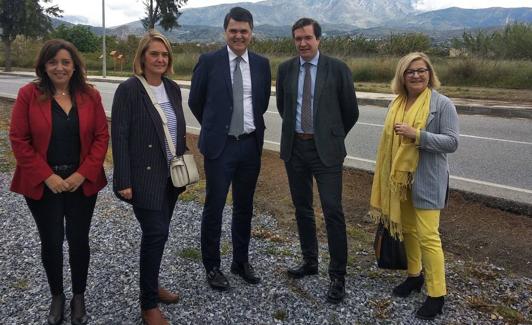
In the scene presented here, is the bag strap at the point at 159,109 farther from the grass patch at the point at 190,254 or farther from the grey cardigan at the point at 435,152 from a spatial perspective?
the grey cardigan at the point at 435,152

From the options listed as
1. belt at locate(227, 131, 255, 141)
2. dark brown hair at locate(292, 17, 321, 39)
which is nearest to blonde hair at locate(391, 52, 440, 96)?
dark brown hair at locate(292, 17, 321, 39)

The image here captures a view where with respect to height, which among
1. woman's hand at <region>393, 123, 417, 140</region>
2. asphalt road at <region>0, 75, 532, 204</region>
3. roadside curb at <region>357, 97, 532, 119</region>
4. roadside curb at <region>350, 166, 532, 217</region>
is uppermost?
woman's hand at <region>393, 123, 417, 140</region>

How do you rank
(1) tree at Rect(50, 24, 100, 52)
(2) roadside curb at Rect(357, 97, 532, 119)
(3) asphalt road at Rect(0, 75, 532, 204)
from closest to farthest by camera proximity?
(3) asphalt road at Rect(0, 75, 532, 204) → (2) roadside curb at Rect(357, 97, 532, 119) → (1) tree at Rect(50, 24, 100, 52)

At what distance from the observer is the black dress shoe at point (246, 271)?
361cm

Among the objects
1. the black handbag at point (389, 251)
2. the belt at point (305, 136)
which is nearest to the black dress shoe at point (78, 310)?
the belt at point (305, 136)

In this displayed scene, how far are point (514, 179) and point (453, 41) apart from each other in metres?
21.8

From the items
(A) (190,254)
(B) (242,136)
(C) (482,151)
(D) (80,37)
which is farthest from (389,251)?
(D) (80,37)

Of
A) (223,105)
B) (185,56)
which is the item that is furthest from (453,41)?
(223,105)

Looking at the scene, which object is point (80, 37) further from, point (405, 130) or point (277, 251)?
point (405, 130)

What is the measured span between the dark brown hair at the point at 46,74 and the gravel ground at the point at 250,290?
1455mm

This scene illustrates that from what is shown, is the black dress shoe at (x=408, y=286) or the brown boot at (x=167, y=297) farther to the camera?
the black dress shoe at (x=408, y=286)

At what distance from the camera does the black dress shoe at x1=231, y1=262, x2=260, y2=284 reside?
3.61 meters

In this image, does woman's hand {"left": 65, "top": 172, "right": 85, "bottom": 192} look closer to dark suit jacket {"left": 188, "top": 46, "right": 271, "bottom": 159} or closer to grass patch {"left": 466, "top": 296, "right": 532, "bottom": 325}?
dark suit jacket {"left": 188, "top": 46, "right": 271, "bottom": 159}

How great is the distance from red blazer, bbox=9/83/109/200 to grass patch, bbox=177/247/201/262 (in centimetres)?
125
